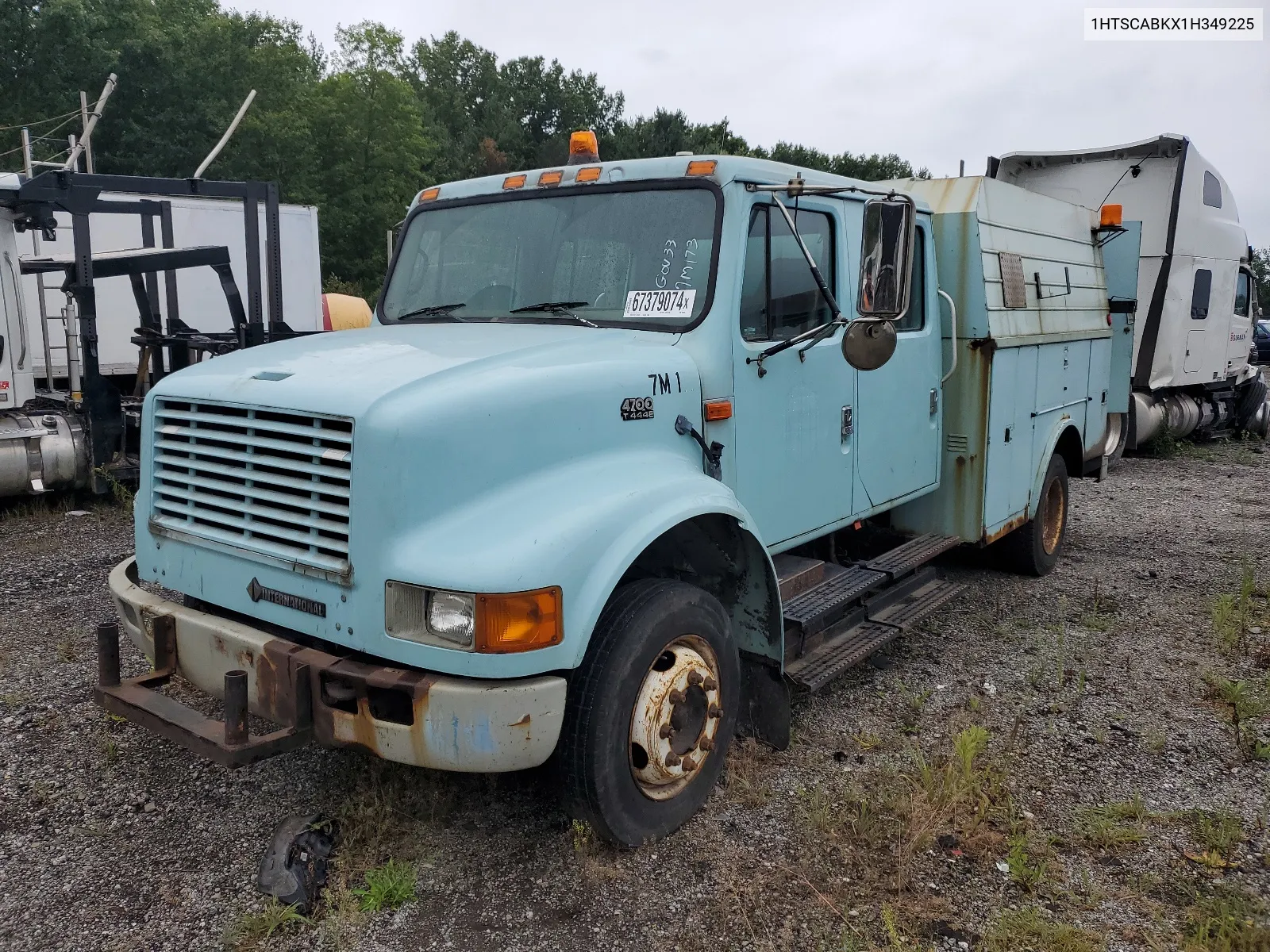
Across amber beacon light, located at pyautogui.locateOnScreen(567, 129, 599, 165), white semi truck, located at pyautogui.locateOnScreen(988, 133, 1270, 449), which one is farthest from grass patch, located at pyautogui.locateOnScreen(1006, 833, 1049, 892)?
white semi truck, located at pyautogui.locateOnScreen(988, 133, 1270, 449)

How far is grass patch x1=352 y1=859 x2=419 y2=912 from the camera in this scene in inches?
123

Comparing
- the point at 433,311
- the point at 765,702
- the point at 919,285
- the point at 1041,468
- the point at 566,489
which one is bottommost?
the point at 765,702

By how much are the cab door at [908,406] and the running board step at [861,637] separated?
0.53 metres

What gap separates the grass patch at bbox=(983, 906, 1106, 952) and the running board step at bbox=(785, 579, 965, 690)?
1168mm

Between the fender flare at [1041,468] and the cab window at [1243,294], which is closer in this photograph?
the fender flare at [1041,468]

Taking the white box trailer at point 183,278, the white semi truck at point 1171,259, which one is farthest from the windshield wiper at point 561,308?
the white semi truck at point 1171,259

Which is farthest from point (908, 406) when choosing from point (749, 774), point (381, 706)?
point (381, 706)

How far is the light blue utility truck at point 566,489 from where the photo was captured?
2898 millimetres

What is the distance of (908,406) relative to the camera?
507 cm

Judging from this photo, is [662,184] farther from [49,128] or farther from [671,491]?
[49,128]

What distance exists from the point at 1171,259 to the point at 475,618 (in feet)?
38.0

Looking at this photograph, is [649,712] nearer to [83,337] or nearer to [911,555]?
[911,555]

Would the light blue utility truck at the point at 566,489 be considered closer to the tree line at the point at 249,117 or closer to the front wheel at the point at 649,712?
the front wheel at the point at 649,712

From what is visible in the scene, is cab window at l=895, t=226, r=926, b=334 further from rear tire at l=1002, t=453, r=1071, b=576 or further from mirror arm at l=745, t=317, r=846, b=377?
rear tire at l=1002, t=453, r=1071, b=576
